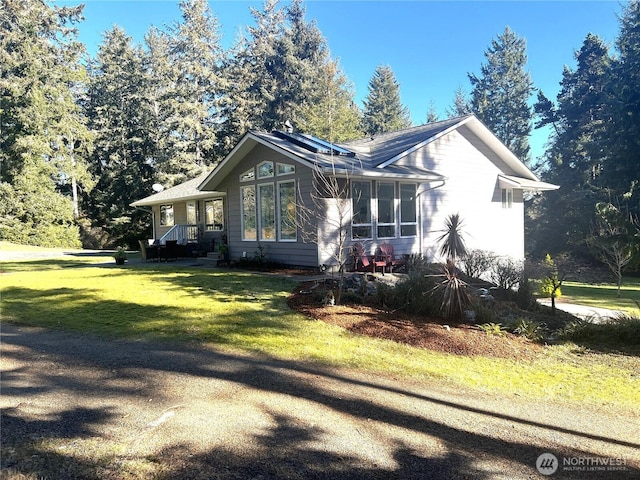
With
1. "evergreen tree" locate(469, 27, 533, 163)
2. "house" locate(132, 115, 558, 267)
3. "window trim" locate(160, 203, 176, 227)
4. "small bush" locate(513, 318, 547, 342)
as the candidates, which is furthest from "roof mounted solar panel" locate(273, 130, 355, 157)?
"evergreen tree" locate(469, 27, 533, 163)

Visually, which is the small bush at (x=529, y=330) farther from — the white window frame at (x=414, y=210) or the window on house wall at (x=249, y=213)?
the window on house wall at (x=249, y=213)

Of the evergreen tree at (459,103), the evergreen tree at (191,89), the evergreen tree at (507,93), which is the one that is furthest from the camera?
the evergreen tree at (459,103)

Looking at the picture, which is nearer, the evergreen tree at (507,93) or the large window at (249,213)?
the large window at (249,213)

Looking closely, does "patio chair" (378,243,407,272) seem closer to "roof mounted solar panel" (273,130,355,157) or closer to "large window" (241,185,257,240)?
"roof mounted solar panel" (273,130,355,157)

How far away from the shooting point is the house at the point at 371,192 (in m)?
12.8

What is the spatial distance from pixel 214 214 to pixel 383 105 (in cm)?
3693

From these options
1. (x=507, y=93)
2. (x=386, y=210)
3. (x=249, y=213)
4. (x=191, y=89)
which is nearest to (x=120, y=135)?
(x=191, y=89)

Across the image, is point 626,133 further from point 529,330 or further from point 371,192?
point 529,330

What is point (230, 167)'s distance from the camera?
15.9 metres

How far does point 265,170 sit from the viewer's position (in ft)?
47.9

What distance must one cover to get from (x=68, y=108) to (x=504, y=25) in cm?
4169

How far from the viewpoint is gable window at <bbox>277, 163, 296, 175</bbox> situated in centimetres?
1346

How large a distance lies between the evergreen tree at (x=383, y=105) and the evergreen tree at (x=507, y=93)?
9.54m

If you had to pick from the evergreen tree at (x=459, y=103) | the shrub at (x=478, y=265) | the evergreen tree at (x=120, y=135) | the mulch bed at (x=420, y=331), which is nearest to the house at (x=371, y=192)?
the shrub at (x=478, y=265)
